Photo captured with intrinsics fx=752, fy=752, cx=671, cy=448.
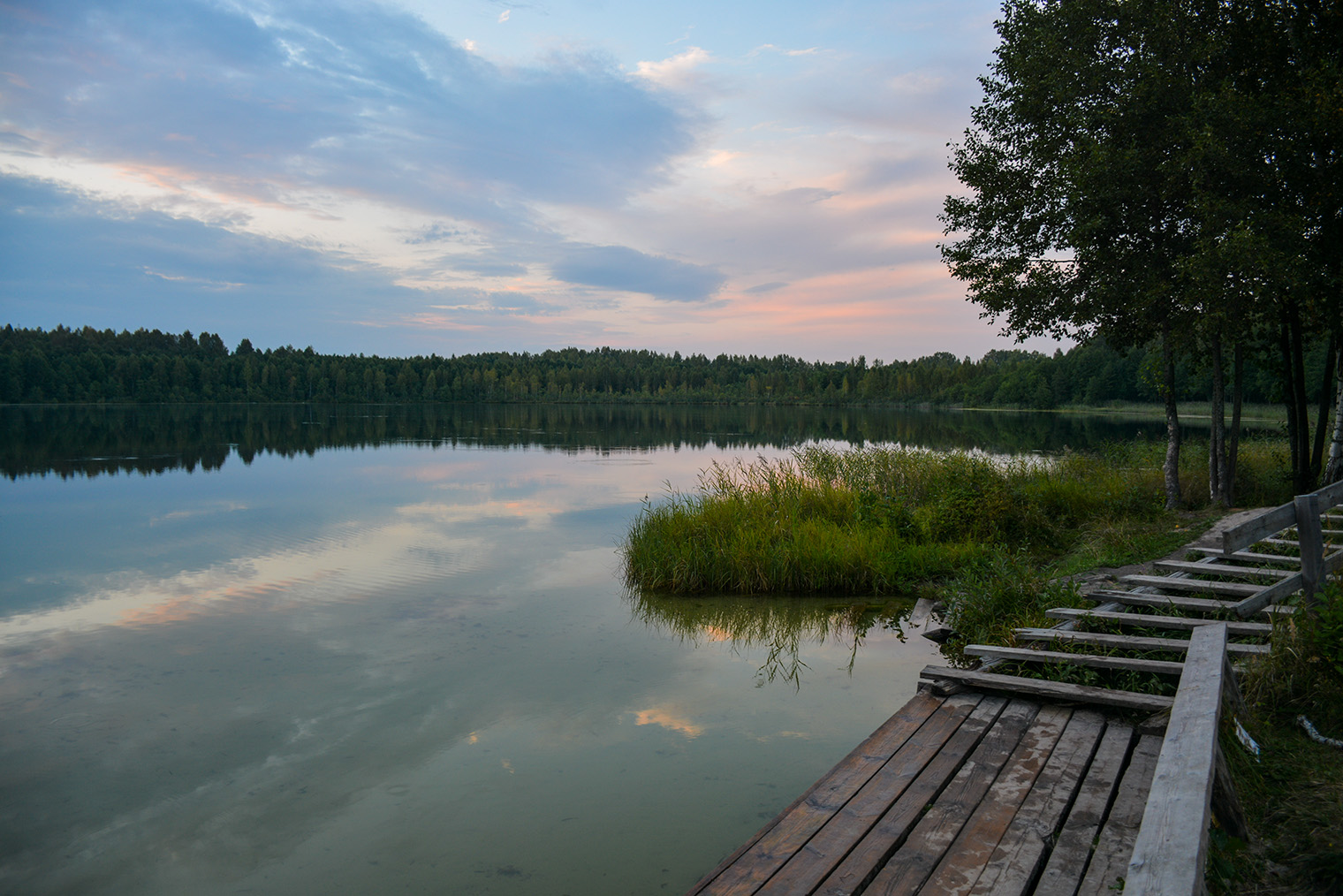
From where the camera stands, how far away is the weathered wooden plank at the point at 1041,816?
3.46m

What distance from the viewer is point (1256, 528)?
551 centimetres

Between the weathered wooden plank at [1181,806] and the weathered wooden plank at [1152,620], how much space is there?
3641 millimetres

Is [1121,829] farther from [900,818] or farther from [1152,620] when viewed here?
[1152,620]

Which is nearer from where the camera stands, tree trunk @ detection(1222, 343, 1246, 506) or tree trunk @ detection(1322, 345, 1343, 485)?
tree trunk @ detection(1322, 345, 1343, 485)

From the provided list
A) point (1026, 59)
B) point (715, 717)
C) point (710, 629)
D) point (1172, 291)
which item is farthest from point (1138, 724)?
point (1026, 59)

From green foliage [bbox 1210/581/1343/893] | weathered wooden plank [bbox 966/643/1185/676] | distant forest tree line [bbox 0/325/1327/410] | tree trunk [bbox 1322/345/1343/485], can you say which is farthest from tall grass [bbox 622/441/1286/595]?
distant forest tree line [bbox 0/325/1327/410]

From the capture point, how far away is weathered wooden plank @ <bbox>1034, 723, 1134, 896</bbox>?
3.44 m

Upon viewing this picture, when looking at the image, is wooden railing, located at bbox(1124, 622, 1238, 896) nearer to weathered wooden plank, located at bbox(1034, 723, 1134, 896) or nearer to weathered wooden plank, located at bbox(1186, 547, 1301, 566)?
weathered wooden plank, located at bbox(1034, 723, 1134, 896)

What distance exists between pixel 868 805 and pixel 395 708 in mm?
5086

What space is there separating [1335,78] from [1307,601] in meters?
10.2

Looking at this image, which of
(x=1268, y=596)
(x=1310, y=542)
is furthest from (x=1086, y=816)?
(x=1268, y=596)

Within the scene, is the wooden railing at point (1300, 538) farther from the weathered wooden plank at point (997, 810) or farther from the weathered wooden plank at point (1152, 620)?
the weathered wooden plank at point (997, 810)

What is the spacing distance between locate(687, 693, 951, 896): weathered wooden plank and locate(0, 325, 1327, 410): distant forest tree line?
67.8 metres

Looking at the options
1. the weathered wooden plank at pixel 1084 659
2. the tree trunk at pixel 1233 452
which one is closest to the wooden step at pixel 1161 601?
the weathered wooden plank at pixel 1084 659
